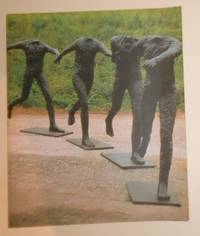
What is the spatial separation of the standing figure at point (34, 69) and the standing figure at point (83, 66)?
0.06m

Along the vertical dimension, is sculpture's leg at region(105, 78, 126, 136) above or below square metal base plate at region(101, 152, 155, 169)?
above

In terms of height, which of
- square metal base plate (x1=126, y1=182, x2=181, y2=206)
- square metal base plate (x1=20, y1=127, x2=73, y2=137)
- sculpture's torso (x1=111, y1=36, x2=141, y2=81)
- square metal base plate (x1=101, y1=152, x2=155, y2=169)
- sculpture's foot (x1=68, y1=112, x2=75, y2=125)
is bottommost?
square metal base plate (x1=126, y1=182, x2=181, y2=206)

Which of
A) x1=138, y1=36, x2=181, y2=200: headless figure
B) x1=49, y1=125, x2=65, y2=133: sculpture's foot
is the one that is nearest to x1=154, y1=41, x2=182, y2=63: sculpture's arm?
x1=138, y1=36, x2=181, y2=200: headless figure

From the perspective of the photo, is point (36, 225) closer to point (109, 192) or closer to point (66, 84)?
point (109, 192)

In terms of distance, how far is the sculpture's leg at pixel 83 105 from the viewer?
1253 millimetres

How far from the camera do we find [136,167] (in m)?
1.25

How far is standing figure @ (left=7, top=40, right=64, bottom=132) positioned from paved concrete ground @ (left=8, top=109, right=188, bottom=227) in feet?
0.12

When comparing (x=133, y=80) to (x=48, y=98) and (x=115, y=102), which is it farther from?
(x=48, y=98)

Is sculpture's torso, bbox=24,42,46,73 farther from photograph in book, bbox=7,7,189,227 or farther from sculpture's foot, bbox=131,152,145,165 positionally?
sculpture's foot, bbox=131,152,145,165

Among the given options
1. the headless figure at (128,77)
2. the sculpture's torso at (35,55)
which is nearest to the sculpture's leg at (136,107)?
the headless figure at (128,77)

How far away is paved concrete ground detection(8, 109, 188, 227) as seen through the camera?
1.23m

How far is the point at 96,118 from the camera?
1.26 m

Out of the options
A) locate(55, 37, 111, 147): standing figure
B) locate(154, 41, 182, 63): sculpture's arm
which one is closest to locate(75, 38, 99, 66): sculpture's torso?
locate(55, 37, 111, 147): standing figure

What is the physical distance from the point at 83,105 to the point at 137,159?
273 millimetres
